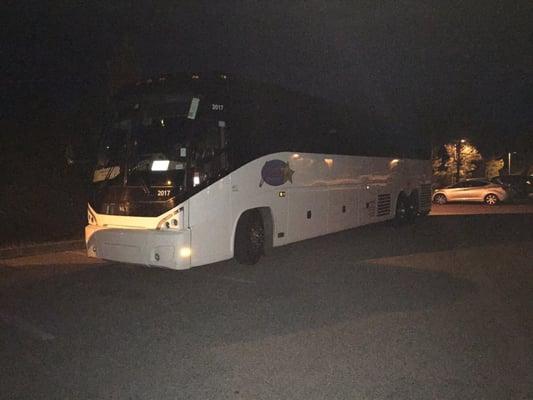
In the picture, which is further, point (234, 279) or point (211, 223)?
point (234, 279)

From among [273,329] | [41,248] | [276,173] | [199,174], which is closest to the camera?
[273,329]

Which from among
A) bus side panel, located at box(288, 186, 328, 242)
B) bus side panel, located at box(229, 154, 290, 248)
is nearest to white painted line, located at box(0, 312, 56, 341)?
bus side panel, located at box(229, 154, 290, 248)

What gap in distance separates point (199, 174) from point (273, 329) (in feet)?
9.97

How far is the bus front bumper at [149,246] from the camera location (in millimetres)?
7586

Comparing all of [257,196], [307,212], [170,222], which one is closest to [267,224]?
[257,196]

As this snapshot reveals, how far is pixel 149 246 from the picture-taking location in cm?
768

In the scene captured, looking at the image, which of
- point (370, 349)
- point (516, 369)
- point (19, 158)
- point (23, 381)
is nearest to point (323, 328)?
point (370, 349)

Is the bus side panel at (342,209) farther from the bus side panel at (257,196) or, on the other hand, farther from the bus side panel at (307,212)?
the bus side panel at (257,196)

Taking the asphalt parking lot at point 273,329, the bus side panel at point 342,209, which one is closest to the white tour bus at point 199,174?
the asphalt parking lot at point 273,329

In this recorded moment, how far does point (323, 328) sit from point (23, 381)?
3036 millimetres

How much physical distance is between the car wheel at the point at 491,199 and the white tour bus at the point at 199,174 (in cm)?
1898

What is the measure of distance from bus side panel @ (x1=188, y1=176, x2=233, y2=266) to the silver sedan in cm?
2144

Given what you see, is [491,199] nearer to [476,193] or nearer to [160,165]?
[476,193]

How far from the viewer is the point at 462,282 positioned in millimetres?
7941
